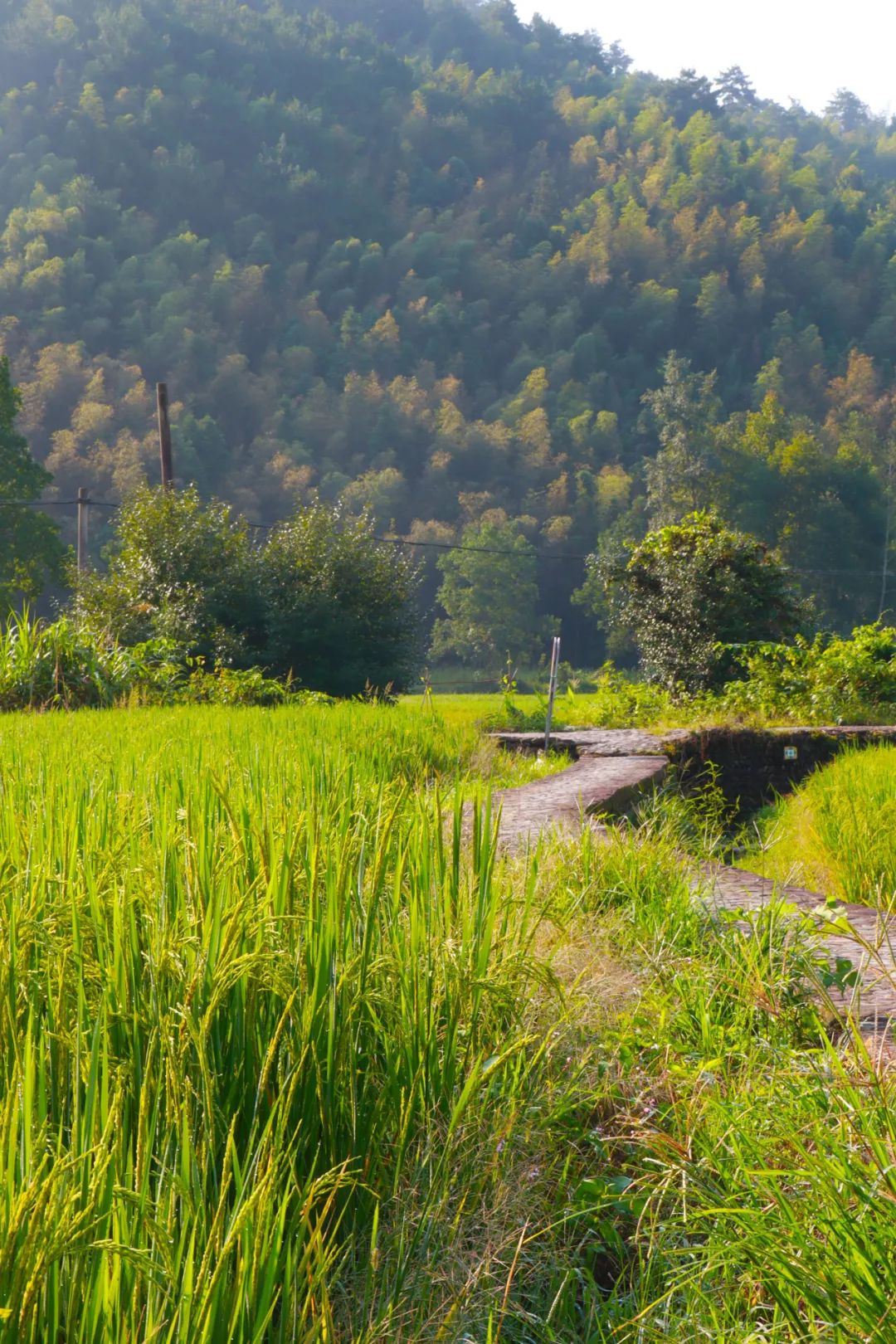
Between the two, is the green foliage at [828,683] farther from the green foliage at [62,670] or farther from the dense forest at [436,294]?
the dense forest at [436,294]

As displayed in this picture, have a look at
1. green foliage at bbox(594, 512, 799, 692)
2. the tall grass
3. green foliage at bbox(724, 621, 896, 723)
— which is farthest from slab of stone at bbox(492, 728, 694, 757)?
the tall grass

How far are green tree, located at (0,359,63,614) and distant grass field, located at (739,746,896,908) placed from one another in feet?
82.3

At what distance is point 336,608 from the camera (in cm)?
1852

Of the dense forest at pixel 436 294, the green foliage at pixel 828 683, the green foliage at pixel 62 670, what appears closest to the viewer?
the green foliage at pixel 62 670

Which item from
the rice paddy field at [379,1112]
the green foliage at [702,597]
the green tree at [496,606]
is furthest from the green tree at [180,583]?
the green tree at [496,606]

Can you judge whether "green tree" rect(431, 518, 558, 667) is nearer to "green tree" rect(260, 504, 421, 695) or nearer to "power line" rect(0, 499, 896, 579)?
"power line" rect(0, 499, 896, 579)

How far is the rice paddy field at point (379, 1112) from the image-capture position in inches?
54.0

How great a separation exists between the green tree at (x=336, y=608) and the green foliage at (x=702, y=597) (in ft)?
13.6

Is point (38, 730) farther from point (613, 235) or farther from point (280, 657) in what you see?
point (613, 235)

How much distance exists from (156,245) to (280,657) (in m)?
61.1

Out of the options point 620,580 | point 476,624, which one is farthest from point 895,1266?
point 476,624

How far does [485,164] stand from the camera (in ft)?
289

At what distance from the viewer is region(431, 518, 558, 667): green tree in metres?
59.1

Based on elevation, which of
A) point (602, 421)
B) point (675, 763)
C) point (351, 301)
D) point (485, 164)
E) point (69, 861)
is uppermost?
point (485, 164)
